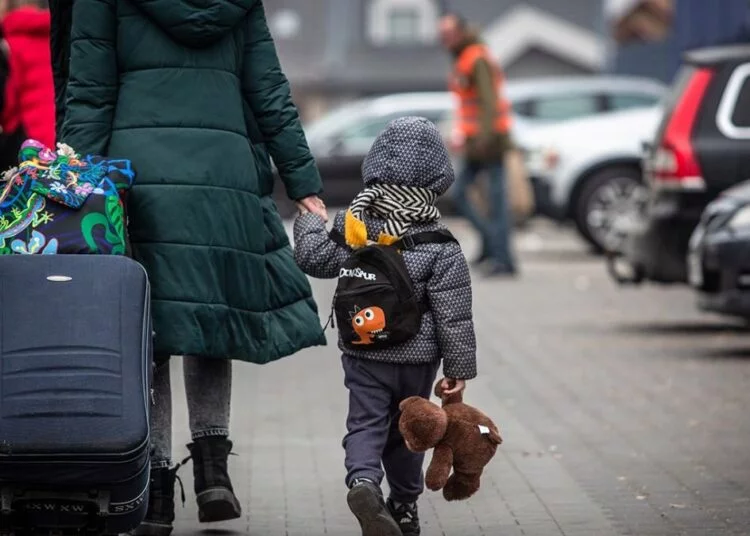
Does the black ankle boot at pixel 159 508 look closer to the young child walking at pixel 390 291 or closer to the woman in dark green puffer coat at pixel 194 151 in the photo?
the woman in dark green puffer coat at pixel 194 151

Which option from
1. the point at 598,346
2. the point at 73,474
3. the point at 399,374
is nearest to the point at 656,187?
the point at 598,346

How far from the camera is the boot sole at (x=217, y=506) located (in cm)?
605

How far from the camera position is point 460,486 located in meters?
5.76

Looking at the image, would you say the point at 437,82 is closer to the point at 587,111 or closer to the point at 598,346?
the point at 587,111

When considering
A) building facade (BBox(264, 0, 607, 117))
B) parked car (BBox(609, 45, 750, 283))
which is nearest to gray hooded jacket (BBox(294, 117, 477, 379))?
parked car (BBox(609, 45, 750, 283))

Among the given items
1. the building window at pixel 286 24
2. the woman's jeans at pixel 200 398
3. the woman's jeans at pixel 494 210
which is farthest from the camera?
the building window at pixel 286 24

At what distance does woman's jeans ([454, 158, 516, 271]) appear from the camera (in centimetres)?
1633

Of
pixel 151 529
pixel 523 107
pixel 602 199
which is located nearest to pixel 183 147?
pixel 151 529

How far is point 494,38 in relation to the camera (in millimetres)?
53344

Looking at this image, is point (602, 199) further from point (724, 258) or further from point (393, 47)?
point (393, 47)

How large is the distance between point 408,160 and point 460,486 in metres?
0.96

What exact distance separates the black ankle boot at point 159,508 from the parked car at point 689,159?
6626 mm

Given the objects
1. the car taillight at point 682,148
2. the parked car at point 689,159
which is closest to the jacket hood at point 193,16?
the parked car at point 689,159

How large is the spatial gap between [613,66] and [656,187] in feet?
74.3
